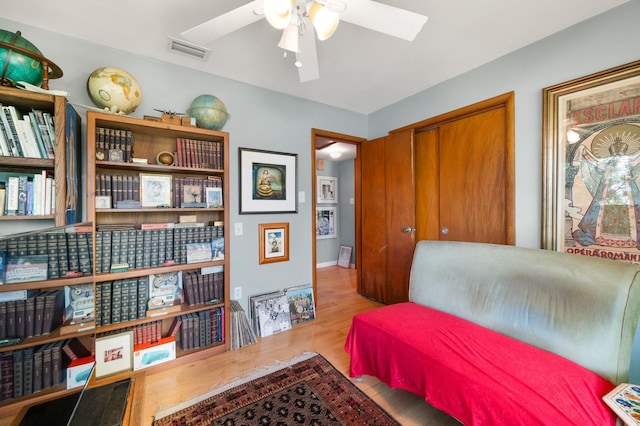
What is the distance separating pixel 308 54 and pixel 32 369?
1.96 meters

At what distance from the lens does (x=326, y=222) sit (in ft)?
18.2

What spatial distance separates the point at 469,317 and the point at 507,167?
1332 mm

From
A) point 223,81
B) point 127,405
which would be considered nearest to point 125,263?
point 127,405

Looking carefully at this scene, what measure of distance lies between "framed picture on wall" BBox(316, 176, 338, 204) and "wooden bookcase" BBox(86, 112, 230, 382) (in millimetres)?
3134

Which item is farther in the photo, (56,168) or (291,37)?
(56,168)

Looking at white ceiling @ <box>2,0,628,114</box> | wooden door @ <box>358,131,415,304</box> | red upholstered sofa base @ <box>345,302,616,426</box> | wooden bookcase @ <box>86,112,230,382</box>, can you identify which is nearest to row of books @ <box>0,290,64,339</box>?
wooden bookcase @ <box>86,112,230,382</box>

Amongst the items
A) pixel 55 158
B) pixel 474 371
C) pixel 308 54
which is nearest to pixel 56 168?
pixel 55 158

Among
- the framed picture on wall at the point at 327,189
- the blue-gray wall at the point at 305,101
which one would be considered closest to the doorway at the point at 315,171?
the blue-gray wall at the point at 305,101

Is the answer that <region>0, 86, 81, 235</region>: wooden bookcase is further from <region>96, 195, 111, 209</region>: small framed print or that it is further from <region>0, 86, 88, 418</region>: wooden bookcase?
<region>96, 195, 111, 209</region>: small framed print

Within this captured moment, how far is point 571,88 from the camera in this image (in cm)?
191

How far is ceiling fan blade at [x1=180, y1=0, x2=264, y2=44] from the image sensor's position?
4.18 ft

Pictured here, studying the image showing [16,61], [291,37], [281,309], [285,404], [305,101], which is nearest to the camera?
[291,37]

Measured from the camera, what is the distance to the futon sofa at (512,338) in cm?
114

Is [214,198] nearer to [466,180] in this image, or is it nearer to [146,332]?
[146,332]
